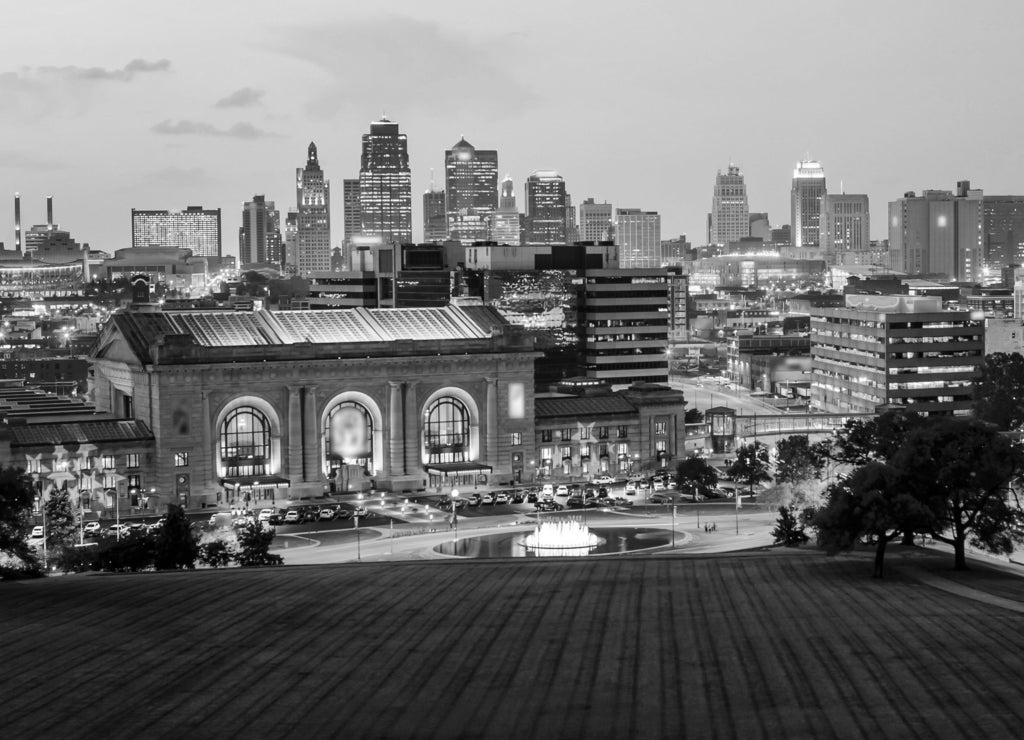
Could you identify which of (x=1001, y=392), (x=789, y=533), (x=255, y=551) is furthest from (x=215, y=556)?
(x=1001, y=392)

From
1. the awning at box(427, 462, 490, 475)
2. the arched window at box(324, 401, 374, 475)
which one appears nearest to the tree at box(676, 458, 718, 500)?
the awning at box(427, 462, 490, 475)

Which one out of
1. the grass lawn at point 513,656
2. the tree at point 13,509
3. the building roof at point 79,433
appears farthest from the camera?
the building roof at point 79,433

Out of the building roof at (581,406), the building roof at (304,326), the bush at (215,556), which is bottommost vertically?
the bush at (215,556)

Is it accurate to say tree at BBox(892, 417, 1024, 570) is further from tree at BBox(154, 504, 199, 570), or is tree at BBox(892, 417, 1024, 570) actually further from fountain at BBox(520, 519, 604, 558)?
tree at BBox(154, 504, 199, 570)

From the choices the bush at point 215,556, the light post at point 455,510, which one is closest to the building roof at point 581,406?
the light post at point 455,510

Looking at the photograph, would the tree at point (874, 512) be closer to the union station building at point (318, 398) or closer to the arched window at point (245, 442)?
the union station building at point (318, 398)

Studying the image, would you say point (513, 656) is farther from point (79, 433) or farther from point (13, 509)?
point (79, 433)

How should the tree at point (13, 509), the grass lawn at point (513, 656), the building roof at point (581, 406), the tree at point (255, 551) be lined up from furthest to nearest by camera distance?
the building roof at point (581, 406), the tree at point (255, 551), the tree at point (13, 509), the grass lawn at point (513, 656)

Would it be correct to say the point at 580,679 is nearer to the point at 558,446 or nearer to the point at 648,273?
the point at 558,446
